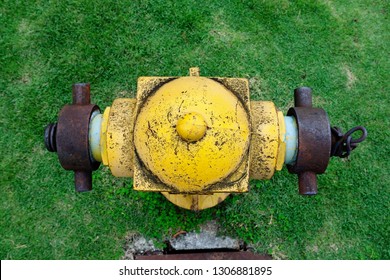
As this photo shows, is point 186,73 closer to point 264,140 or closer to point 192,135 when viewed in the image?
point 264,140

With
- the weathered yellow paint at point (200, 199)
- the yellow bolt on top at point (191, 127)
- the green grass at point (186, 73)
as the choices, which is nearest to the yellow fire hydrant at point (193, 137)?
the yellow bolt on top at point (191, 127)

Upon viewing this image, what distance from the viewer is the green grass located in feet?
9.57

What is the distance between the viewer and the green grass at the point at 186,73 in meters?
2.92

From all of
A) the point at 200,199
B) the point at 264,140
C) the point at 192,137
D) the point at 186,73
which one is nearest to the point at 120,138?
the point at 192,137

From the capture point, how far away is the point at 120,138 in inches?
71.9

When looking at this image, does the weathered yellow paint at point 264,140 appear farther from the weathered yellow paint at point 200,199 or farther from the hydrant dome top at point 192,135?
the weathered yellow paint at point 200,199

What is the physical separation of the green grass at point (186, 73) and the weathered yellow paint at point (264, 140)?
1.11 meters

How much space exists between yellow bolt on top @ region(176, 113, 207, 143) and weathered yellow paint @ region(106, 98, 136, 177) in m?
0.36

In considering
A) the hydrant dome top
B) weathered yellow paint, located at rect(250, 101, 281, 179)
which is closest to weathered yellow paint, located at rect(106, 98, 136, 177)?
the hydrant dome top

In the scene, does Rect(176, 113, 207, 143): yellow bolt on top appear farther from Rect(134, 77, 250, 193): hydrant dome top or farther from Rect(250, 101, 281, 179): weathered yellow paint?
Rect(250, 101, 281, 179): weathered yellow paint

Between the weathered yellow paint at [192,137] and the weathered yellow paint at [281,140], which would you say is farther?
the weathered yellow paint at [281,140]

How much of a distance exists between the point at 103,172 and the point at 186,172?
59.2 inches

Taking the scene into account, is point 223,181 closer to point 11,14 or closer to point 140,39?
point 140,39

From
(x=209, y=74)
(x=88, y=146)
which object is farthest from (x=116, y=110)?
(x=209, y=74)
